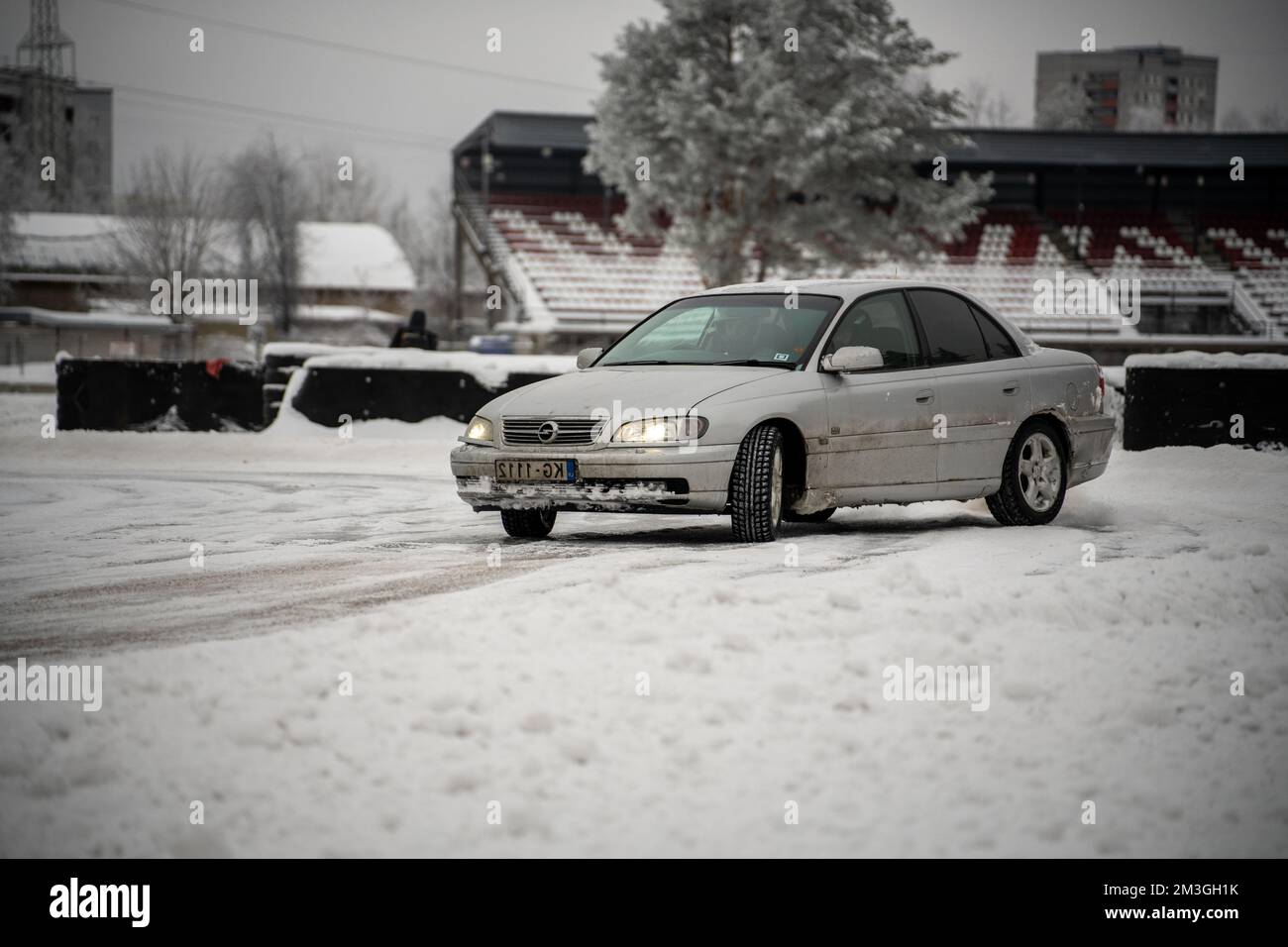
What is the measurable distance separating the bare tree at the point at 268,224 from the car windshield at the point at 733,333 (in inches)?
2185

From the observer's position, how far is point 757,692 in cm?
511

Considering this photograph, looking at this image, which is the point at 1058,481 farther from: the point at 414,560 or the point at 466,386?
the point at 466,386

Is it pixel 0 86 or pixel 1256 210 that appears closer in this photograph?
pixel 1256 210

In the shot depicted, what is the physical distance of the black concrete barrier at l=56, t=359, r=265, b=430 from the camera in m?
19.0

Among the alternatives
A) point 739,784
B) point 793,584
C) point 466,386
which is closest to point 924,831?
point 739,784

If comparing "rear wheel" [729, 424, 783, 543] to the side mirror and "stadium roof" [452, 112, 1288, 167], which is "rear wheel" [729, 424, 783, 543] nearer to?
the side mirror

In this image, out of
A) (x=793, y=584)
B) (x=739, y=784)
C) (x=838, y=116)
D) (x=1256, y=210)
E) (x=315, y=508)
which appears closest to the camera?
(x=739, y=784)

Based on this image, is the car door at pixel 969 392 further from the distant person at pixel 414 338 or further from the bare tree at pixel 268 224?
the bare tree at pixel 268 224

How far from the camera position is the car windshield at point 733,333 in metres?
9.21

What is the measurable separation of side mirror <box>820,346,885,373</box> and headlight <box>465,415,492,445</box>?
1945 mm

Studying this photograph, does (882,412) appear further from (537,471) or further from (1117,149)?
(1117,149)
